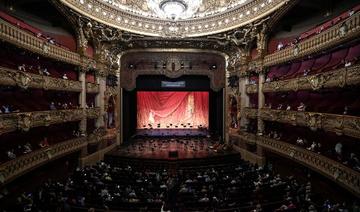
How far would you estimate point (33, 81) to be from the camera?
11.1 metres

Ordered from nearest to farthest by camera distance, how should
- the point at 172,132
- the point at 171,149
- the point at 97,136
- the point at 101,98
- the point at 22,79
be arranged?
the point at 22,79 < the point at 97,136 < the point at 101,98 < the point at 171,149 < the point at 172,132

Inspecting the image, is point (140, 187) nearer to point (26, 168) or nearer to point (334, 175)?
point (26, 168)

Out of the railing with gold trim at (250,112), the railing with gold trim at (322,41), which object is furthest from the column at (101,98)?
the railing with gold trim at (322,41)

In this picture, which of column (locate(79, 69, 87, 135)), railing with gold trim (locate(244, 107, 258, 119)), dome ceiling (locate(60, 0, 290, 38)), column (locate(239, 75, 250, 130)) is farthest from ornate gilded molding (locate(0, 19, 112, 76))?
railing with gold trim (locate(244, 107, 258, 119))

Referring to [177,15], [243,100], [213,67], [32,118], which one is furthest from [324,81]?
[32,118]

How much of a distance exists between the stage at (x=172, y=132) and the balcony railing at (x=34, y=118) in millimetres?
8974

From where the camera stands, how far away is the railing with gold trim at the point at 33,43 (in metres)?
9.46

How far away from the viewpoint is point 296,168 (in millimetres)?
13398

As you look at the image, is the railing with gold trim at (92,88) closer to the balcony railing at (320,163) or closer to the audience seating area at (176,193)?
the audience seating area at (176,193)

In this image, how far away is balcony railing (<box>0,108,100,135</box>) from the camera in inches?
367

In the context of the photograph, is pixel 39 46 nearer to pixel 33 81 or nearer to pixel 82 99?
pixel 33 81

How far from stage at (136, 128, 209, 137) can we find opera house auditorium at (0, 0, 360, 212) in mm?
606

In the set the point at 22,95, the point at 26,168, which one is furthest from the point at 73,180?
the point at 22,95

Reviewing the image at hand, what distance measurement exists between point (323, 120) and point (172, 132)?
16303mm
